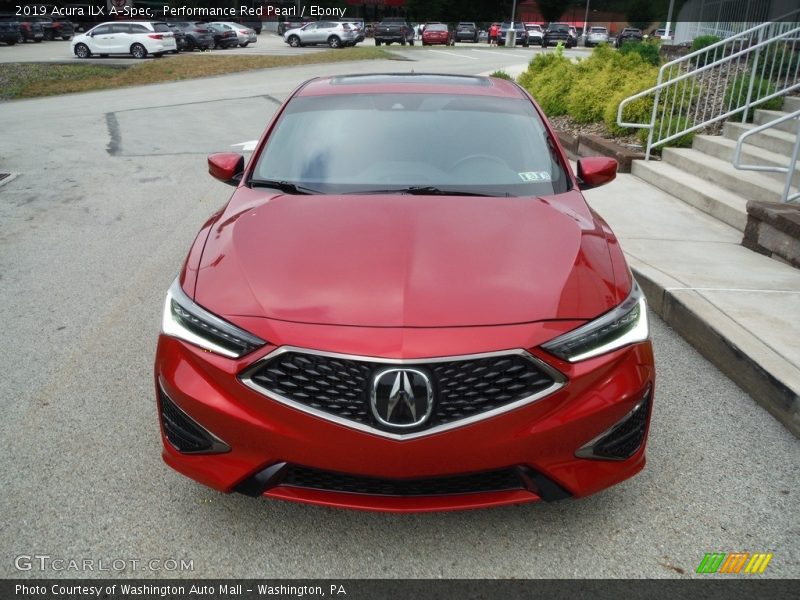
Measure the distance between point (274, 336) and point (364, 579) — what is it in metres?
0.92

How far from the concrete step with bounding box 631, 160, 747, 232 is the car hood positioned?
4489 millimetres

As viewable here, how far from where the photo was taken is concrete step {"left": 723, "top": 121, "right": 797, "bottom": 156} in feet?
27.3

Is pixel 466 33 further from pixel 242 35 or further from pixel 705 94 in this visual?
pixel 705 94

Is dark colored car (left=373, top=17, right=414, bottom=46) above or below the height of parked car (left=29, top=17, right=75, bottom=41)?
above

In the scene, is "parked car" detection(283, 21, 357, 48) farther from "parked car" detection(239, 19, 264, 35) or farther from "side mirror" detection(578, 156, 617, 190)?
"side mirror" detection(578, 156, 617, 190)

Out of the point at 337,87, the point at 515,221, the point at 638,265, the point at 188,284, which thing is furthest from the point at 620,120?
the point at 188,284

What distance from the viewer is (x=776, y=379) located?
370 centimetres

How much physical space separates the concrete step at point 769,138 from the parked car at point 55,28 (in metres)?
47.8

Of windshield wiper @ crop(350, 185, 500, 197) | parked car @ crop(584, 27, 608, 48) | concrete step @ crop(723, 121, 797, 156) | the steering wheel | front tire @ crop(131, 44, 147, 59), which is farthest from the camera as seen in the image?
parked car @ crop(584, 27, 608, 48)

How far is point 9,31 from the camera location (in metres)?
42.8

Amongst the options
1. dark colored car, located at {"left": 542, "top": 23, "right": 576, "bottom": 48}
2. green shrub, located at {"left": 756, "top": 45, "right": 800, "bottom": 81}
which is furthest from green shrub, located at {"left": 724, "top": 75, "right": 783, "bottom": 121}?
dark colored car, located at {"left": 542, "top": 23, "right": 576, "bottom": 48}

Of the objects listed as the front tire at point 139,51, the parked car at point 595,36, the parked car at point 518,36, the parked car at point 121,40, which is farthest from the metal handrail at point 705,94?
the parked car at point 595,36

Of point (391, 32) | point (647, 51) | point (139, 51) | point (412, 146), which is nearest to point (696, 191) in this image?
point (412, 146)

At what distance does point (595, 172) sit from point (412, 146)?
105 cm
